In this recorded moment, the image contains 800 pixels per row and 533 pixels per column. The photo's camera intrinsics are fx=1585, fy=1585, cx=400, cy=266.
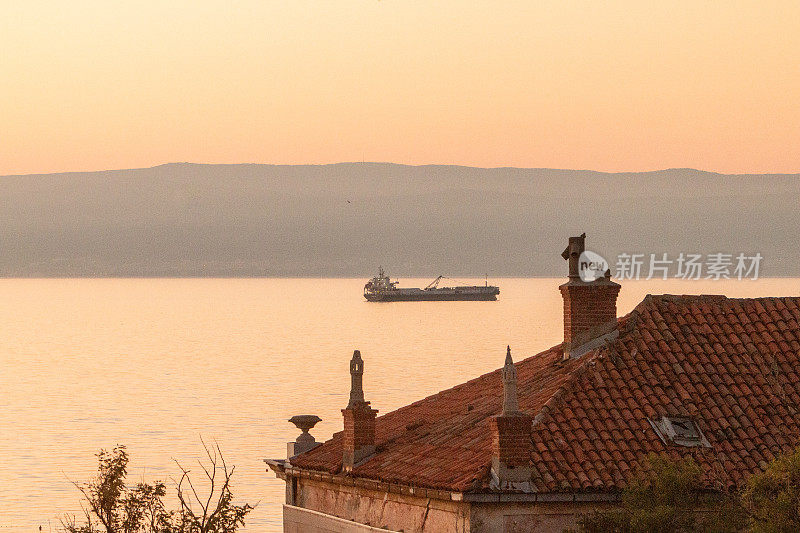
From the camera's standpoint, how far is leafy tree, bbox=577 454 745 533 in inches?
920

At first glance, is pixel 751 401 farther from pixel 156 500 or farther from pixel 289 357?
pixel 289 357

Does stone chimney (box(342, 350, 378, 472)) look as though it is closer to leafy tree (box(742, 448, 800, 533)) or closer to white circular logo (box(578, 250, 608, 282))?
white circular logo (box(578, 250, 608, 282))

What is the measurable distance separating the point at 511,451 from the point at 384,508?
13.1 ft

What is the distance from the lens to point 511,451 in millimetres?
25094

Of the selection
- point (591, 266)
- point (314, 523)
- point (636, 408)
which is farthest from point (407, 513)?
point (591, 266)

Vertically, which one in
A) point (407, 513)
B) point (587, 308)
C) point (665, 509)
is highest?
point (587, 308)

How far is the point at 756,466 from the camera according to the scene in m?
26.6

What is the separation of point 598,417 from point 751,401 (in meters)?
3.08

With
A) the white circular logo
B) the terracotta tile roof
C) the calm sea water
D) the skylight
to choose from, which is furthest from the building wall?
the calm sea water

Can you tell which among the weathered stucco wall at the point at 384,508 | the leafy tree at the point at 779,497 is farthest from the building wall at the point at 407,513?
the leafy tree at the point at 779,497

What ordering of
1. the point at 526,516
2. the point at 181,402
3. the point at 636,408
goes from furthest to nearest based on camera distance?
1. the point at 181,402
2. the point at 636,408
3. the point at 526,516

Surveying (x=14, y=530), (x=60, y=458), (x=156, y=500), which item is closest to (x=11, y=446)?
(x=60, y=458)

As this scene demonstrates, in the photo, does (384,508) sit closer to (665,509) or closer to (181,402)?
(665,509)

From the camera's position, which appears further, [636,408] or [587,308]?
[587,308]
